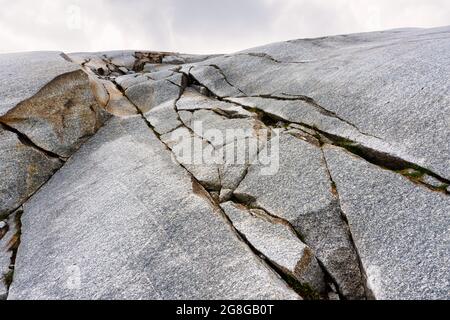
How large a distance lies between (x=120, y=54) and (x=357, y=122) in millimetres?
22287

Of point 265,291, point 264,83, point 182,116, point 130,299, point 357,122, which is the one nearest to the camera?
point 265,291

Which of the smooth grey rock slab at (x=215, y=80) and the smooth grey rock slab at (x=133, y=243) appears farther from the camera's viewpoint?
the smooth grey rock slab at (x=215, y=80)

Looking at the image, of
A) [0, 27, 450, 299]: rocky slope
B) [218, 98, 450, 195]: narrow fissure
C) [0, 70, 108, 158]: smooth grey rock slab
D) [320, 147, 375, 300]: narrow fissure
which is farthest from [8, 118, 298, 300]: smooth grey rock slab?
[218, 98, 450, 195]: narrow fissure

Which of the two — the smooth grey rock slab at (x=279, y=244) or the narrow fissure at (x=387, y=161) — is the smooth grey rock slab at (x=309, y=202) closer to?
the smooth grey rock slab at (x=279, y=244)

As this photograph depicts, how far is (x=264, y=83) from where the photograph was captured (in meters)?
12.5

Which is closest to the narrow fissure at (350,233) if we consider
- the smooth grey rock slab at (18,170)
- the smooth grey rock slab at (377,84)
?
the smooth grey rock slab at (377,84)

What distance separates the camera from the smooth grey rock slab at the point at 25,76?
10.1 meters

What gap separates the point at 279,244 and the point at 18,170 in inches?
315

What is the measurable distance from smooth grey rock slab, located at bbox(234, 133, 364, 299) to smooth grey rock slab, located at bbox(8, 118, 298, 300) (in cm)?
115

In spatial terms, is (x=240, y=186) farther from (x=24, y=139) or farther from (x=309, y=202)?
(x=24, y=139)

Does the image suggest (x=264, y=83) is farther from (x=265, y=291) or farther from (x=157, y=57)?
(x=157, y=57)

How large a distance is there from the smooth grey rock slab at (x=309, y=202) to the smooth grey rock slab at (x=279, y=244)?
24 cm

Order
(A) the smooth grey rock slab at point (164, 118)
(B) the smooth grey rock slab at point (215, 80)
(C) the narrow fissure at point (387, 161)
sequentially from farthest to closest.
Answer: (B) the smooth grey rock slab at point (215, 80)
(A) the smooth grey rock slab at point (164, 118)
(C) the narrow fissure at point (387, 161)

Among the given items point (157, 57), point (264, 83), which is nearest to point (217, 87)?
point (264, 83)
